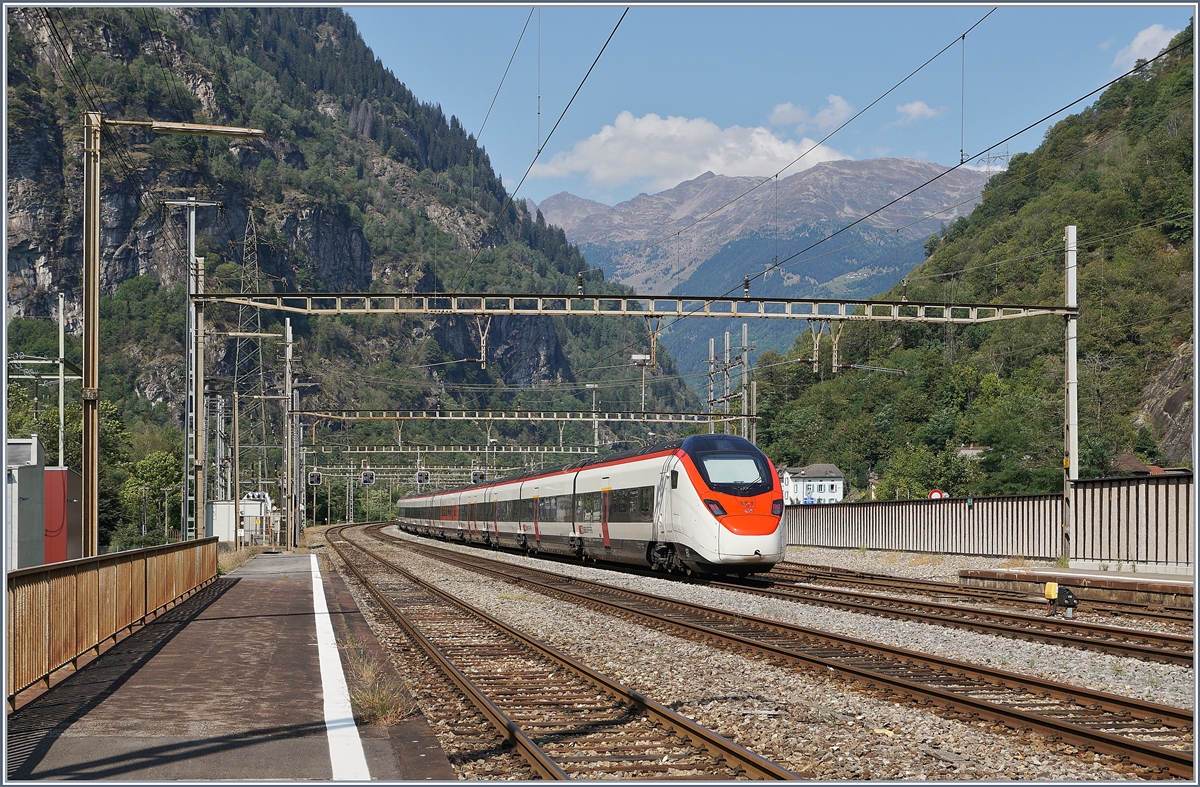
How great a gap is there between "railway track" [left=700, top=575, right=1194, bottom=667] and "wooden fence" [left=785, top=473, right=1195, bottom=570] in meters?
7.60

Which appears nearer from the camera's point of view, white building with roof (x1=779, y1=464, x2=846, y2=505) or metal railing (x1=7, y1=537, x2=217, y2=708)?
metal railing (x1=7, y1=537, x2=217, y2=708)

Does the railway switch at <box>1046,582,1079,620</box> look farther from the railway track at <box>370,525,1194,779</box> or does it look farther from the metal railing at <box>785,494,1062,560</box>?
the metal railing at <box>785,494,1062,560</box>

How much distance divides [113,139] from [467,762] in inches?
521

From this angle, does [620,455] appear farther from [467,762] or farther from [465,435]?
[465,435]

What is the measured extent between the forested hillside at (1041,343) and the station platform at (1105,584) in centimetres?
3198

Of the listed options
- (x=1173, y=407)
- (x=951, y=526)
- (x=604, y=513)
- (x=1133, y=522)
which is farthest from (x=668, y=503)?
(x=1173, y=407)

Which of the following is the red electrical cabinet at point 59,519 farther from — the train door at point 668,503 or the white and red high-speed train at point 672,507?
the train door at point 668,503

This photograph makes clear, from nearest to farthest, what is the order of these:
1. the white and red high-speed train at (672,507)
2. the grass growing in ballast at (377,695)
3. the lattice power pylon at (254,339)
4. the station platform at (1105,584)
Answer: the grass growing in ballast at (377,695) < the station platform at (1105,584) < the white and red high-speed train at (672,507) < the lattice power pylon at (254,339)

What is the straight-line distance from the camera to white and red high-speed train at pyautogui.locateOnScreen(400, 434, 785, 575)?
22875mm

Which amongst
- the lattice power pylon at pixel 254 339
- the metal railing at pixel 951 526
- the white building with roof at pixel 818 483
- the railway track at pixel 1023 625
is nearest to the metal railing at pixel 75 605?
the railway track at pixel 1023 625

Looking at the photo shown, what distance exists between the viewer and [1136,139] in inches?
3893

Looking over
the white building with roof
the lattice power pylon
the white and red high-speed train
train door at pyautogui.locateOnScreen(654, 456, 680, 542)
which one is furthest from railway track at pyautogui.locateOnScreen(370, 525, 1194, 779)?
the white building with roof

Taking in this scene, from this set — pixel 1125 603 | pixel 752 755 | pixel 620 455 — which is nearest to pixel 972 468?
pixel 620 455

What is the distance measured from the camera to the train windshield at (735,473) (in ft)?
75.6
